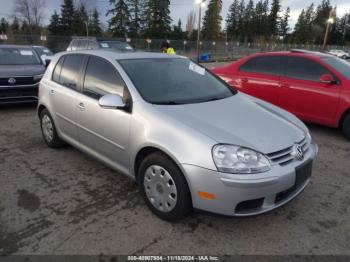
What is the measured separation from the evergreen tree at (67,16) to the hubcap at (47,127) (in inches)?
2335

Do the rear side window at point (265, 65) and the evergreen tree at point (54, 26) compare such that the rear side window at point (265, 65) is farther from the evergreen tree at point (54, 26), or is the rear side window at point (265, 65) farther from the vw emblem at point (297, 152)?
the evergreen tree at point (54, 26)

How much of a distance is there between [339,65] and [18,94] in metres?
6.96

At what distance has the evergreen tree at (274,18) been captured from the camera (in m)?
86.7

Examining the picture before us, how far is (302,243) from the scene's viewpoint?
8.96ft

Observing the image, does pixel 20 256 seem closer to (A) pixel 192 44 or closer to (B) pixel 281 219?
(B) pixel 281 219

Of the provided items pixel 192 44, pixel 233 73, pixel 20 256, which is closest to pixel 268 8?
pixel 192 44

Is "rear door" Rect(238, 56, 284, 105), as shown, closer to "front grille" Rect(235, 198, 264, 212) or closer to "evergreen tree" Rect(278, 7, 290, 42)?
"front grille" Rect(235, 198, 264, 212)

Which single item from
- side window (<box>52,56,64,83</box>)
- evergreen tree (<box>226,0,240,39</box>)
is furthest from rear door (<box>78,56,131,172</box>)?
evergreen tree (<box>226,0,240,39</box>)

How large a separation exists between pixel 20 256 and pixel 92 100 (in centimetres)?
182

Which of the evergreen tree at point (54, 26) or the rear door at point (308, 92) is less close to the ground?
the evergreen tree at point (54, 26)

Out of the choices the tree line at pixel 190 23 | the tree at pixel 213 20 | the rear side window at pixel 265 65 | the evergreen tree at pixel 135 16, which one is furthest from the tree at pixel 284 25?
the rear side window at pixel 265 65

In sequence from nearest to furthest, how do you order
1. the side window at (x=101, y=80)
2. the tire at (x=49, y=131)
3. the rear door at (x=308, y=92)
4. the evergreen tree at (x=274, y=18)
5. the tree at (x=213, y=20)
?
1. the side window at (x=101, y=80)
2. the tire at (x=49, y=131)
3. the rear door at (x=308, y=92)
4. the tree at (x=213, y=20)
5. the evergreen tree at (x=274, y=18)

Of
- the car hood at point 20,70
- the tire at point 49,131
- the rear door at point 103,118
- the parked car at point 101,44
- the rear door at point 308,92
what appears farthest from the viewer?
the parked car at point 101,44

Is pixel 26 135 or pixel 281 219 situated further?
pixel 26 135
